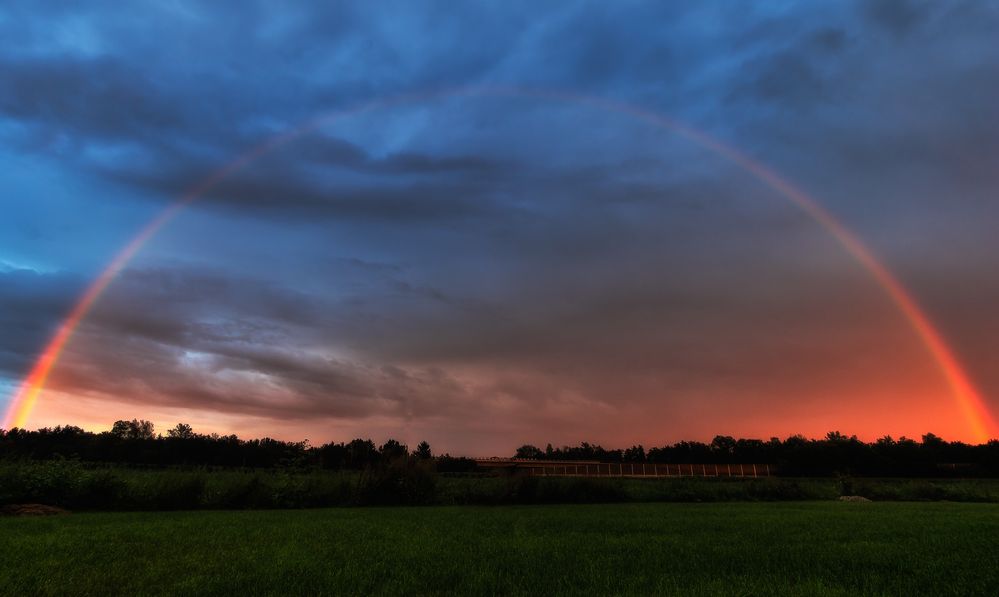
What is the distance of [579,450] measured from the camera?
16062 centimetres

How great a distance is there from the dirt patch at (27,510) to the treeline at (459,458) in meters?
4.29

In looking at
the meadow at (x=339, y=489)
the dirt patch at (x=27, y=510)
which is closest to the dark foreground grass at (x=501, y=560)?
the dirt patch at (x=27, y=510)

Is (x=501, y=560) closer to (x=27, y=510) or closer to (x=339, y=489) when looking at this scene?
(x=27, y=510)

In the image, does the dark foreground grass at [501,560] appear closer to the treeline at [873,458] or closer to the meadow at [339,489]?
the meadow at [339,489]

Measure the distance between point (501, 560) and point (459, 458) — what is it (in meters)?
83.9

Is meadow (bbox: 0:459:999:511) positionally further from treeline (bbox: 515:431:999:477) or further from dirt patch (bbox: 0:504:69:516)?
treeline (bbox: 515:431:999:477)

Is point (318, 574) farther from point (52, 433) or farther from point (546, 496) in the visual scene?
point (52, 433)

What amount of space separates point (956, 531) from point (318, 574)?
611 inches

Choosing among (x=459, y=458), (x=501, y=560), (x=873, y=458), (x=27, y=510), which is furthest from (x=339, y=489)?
(x=873, y=458)

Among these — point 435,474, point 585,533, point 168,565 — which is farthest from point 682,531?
point 435,474

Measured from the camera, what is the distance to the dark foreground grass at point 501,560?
7500mm

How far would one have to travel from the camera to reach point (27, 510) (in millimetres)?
20578

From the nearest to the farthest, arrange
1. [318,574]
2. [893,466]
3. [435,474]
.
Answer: [318,574] → [435,474] → [893,466]

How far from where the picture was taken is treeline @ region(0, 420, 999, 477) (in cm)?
4075
